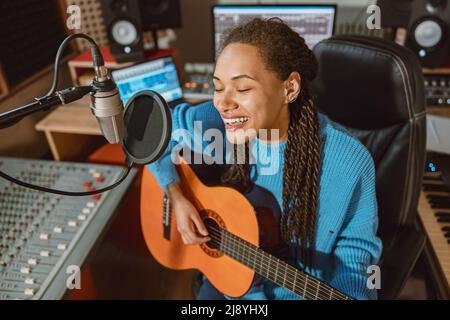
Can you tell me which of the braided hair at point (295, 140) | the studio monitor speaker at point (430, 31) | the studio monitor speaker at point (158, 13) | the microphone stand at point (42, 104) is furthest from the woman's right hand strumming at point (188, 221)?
the studio monitor speaker at point (430, 31)

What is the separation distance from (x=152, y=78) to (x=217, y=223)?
0.89 metres

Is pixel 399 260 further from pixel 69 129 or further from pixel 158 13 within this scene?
pixel 158 13

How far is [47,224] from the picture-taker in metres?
1.17

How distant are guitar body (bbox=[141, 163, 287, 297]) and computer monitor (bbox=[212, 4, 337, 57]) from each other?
2.71ft

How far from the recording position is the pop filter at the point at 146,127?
617 mm

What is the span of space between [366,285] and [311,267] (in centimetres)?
20

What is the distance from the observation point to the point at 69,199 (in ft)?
4.16

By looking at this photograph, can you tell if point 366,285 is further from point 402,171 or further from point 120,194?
point 120,194

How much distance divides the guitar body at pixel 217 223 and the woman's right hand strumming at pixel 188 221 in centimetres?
5

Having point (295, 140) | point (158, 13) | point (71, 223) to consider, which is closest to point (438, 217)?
point (295, 140)
